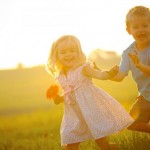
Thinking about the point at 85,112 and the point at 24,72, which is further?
the point at 24,72

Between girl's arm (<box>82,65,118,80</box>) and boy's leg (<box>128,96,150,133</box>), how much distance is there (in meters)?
0.79

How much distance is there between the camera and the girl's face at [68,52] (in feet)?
17.7

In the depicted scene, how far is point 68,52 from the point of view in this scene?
→ 5402mm

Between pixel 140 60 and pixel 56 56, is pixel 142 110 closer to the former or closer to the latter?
pixel 140 60

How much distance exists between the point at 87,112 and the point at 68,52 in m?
0.81

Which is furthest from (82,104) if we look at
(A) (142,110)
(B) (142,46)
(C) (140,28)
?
(C) (140,28)

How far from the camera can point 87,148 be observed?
569 centimetres

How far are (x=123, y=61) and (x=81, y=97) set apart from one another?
725 millimetres

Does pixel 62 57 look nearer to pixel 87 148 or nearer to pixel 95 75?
pixel 95 75

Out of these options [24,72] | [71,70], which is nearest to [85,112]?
[71,70]

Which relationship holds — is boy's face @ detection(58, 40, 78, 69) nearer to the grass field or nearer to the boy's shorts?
the boy's shorts

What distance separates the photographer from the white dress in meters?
5.19

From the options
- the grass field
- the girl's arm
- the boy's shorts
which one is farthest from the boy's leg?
the girl's arm

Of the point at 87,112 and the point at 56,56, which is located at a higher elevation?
the point at 56,56
